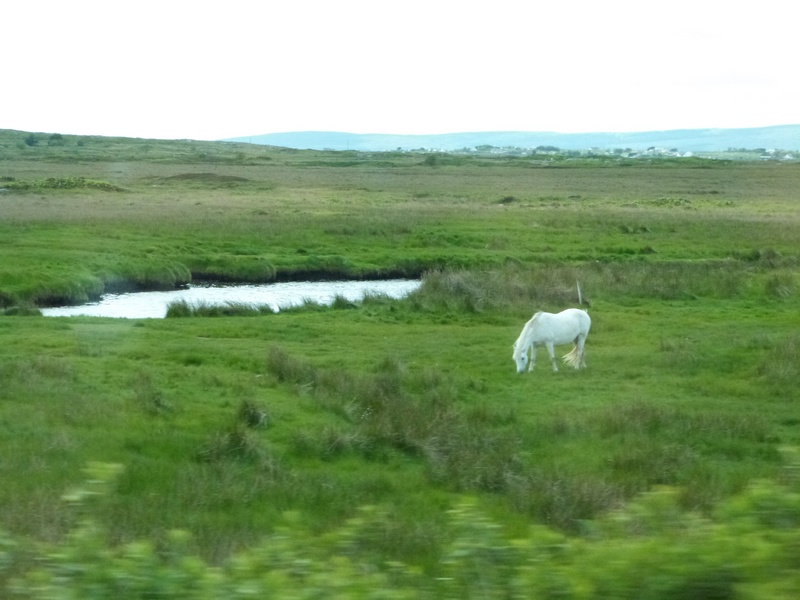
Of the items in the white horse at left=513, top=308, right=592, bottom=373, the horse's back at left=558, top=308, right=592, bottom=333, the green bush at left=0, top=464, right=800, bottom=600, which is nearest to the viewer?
the green bush at left=0, top=464, right=800, bottom=600

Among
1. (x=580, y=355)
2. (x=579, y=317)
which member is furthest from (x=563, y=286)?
(x=580, y=355)

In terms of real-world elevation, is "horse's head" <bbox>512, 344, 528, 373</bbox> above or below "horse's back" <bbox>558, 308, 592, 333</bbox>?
below

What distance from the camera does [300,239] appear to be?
3684cm

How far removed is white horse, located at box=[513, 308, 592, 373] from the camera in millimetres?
16516

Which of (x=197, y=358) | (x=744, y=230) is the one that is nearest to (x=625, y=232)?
(x=744, y=230)

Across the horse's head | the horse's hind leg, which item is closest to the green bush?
the horse's head

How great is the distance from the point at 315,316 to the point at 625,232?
22.2 meters

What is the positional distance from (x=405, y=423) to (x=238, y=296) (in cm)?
1585

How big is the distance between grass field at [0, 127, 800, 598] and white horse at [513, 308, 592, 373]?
0.44 metres

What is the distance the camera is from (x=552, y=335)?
658 inches

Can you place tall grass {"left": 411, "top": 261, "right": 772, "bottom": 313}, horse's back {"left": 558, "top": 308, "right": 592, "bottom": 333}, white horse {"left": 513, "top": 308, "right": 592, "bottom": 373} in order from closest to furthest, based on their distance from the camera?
1. white horse {"left": 513, "top": 308, "right": 592, "bottom": 373}
2. horse's back {"left": 558, "top": 308, "right": 592, "bottom": 333}
3. tall grass {"left": 411, "top": 261, "right": 772, "bottom": 313}

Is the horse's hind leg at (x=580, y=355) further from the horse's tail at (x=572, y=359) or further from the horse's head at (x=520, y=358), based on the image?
the horse's head at (x=520, y=358)

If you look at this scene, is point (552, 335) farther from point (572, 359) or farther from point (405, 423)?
point (405, 423)

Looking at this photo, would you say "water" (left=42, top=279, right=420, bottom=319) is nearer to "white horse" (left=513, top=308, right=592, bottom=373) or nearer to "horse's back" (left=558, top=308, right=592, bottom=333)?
"horse's back" (left=558, top=308, right=592, bottom=333)
